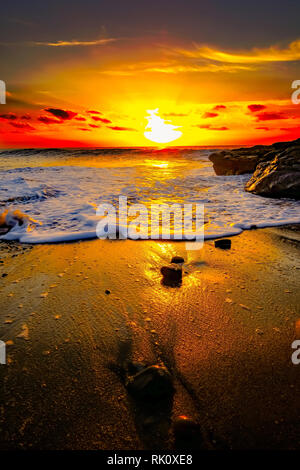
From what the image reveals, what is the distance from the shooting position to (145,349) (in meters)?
1.95

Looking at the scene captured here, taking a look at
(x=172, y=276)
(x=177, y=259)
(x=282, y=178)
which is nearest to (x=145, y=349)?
(x=172, y=276)

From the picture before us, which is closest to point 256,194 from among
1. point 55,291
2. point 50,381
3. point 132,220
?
point 132,220

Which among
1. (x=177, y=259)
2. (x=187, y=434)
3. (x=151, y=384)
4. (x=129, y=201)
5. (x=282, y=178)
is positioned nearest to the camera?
(x=187, y=434)

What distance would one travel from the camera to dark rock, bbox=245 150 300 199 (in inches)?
301

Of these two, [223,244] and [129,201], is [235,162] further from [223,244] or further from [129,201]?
→ [223,244]

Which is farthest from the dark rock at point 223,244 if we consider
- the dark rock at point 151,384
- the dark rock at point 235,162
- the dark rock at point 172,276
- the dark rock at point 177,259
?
the dark rock at point 235,162

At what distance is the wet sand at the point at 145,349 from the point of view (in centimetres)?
137

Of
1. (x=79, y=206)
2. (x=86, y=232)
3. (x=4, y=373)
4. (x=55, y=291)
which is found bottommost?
(x=4, y=373)

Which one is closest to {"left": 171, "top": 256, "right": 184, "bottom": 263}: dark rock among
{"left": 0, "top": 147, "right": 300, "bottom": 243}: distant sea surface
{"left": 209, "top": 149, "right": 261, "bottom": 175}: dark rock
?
{"left": 0, "top": 147, "right": 300, "bottom": 243}: distant sea surface

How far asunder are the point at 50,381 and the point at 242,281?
236cm

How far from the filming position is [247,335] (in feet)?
6.85

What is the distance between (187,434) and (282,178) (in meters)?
8.46

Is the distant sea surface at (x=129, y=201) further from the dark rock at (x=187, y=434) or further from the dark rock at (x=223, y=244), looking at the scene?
the dark rock at (x=187, y=434)
